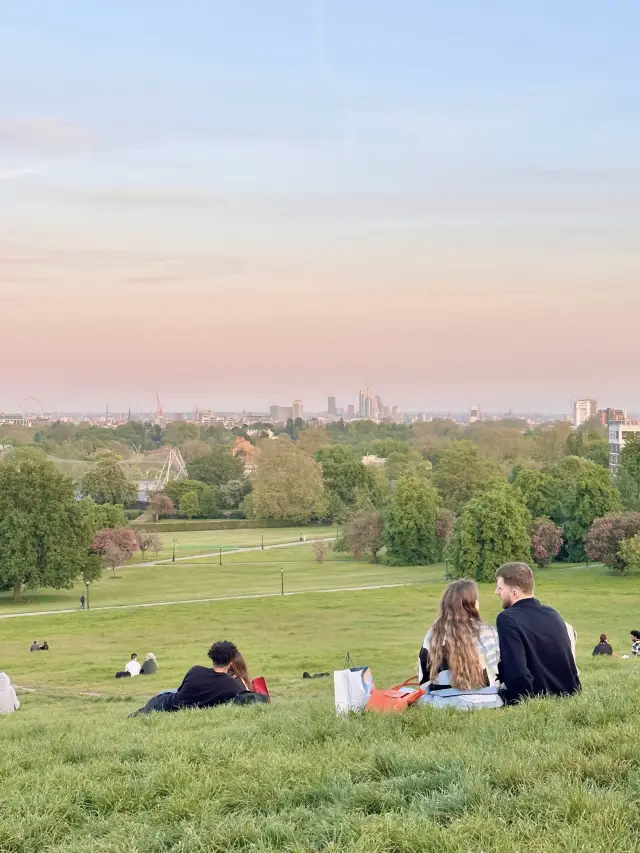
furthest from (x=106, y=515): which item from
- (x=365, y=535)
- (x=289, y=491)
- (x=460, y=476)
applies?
(x=460, y=476)

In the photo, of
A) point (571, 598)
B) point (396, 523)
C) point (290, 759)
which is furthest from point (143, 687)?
point (396, 523)

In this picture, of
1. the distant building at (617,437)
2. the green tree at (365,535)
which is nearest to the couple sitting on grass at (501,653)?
the green tree at (365,535)

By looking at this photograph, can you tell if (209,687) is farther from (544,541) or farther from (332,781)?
(544,541)

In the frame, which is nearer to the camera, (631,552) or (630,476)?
(631,552)

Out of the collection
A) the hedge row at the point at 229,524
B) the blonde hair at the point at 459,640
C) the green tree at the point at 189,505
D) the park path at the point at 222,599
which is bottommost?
the hedge row at the point at 229,524

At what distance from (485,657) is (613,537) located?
193 ft

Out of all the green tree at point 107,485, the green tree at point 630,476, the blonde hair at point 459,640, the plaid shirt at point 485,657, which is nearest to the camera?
the blonde hair at point 459,640

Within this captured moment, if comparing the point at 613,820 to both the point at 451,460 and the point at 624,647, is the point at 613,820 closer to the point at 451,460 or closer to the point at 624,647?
the point at 624,647

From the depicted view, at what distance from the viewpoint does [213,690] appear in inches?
394

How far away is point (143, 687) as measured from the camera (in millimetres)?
23250

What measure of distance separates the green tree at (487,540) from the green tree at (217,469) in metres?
72.9

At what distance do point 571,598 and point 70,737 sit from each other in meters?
45.7

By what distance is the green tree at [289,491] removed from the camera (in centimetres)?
11031

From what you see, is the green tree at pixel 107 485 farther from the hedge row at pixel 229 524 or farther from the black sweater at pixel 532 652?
the black sweater at pixel 532 652
